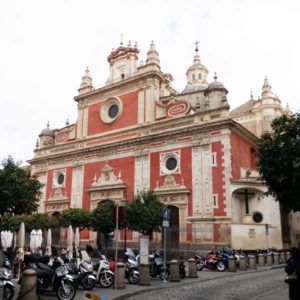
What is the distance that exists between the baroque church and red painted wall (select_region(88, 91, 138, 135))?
10 centimetres

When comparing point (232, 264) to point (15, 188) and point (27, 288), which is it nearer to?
point (15, 188)

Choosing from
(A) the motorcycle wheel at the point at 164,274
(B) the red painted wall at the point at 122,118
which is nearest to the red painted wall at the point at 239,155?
(B) the red painted wall at the point at 122,118

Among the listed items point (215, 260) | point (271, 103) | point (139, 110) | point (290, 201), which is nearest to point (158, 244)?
point (215, 260)

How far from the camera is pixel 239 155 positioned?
94.3ft

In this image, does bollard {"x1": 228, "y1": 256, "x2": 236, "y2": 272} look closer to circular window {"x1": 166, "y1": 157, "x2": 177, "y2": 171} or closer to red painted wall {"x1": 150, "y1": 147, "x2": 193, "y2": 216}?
red painted wall {"x1": 150, "y1": 147, "x2": 193, "y2": 216}

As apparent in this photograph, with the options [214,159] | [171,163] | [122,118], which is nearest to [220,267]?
[214,159]

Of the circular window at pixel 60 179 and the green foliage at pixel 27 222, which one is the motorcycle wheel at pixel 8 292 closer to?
the green foliage at pixel 27 222

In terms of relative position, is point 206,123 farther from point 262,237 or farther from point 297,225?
point 297,225

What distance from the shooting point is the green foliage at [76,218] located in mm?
29234

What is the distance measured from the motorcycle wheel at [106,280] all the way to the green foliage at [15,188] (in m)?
11.3

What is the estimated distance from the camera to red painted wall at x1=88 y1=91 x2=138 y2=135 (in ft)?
110

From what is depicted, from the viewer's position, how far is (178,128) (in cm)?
2994

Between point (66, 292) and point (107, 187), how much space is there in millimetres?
22208

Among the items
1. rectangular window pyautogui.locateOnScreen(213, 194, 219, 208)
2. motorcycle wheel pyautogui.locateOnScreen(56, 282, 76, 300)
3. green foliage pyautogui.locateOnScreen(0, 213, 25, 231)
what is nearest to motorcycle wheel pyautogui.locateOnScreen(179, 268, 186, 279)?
motorcycle wheel pyautogui.locateOnScreen(56, 282, 76, 300)
